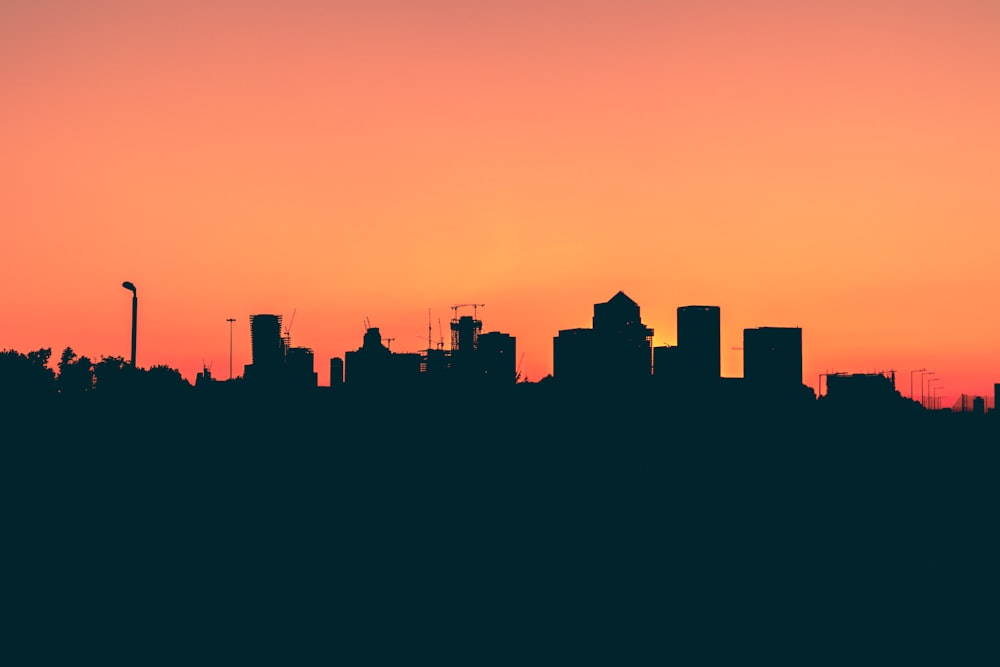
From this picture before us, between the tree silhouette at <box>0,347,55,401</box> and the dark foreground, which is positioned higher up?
the tree silhouette at <box>0,347,55,401</box>

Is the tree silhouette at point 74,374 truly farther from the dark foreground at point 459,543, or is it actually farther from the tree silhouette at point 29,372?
the dark foreground at point 459,543

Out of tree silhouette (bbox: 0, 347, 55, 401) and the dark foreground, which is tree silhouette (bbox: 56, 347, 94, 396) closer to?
tree silhouette (bbox: 0, 347, 55, 401)

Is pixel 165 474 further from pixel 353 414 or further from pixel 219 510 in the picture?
pixel 353 414

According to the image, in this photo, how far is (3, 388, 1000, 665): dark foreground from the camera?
6612 centimetres

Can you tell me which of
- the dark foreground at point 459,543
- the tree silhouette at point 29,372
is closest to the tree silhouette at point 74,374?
the tree silhouette at point 29,372

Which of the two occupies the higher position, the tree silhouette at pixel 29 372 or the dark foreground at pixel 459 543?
the tree silhouette at pixel 29 372

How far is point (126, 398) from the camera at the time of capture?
94000 mm

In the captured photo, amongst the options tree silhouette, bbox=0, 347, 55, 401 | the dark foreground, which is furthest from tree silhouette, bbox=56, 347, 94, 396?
the dark foreground

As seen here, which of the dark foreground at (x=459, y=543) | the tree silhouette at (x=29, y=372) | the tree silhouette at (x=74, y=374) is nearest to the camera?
the dark foreground at (x=459, y=543)

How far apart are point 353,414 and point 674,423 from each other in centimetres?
5903

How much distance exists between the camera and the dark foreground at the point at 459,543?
217ft

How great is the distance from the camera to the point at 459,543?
100000 millimetres

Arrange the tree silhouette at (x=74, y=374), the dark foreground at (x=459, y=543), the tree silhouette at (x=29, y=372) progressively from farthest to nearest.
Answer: the tree silhouette at (x=74, y=374) → the tree silhouette at (x=29, y=372) → the dark foreground at (x=459, y=543)

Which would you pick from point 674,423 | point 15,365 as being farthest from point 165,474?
point 674,423
